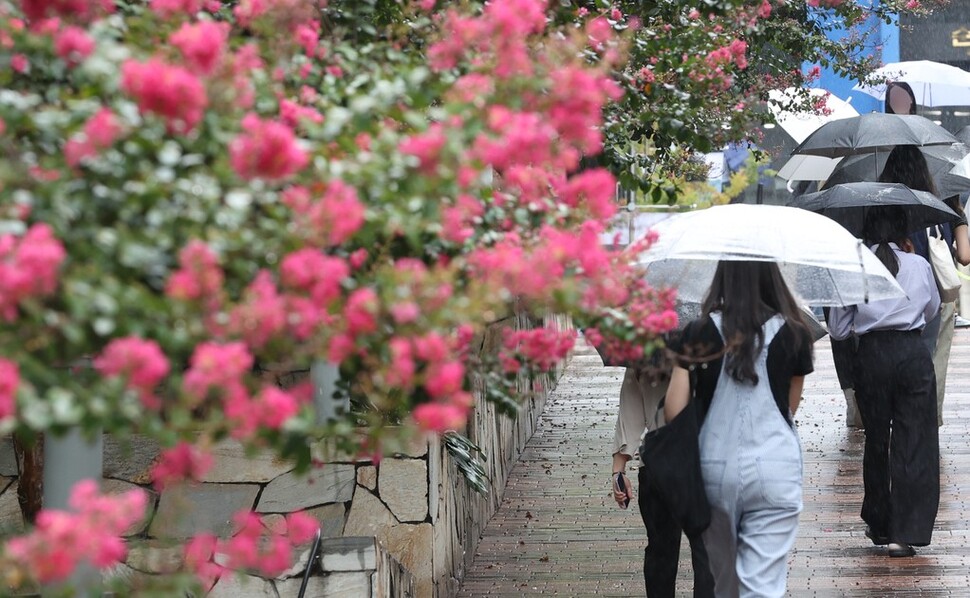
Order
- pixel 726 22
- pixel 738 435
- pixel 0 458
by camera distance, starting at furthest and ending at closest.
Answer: pixel 726 22, pixel 0 458, pixel 738 435

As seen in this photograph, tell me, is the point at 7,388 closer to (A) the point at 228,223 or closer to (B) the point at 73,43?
(A) the point at 228,223

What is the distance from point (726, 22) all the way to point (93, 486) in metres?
5.55

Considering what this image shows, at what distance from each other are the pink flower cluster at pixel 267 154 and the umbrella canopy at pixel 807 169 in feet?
37.2

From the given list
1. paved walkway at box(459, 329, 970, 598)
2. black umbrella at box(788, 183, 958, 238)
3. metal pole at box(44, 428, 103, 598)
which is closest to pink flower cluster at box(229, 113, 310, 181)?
metal pole at box(44, 428, 103, 598)

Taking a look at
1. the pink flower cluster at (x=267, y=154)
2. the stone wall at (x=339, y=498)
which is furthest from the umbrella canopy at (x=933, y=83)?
the pink flower cluster at (x=267, y=154)

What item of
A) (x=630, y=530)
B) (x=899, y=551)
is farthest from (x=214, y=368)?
(x=630, y=530)

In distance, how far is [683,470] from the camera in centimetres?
466

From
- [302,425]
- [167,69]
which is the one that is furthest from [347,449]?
[167,69]

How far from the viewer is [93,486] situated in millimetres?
1790

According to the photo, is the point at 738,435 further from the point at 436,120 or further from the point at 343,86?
the point at 343,86

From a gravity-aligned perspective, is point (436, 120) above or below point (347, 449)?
above

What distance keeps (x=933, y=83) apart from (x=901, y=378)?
34.0ft

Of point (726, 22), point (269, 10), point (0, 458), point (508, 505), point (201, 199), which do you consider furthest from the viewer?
point (508, 505)

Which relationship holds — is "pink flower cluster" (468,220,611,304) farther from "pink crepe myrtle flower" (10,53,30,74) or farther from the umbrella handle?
the umbrella handle
